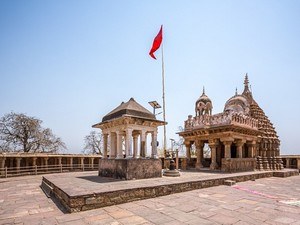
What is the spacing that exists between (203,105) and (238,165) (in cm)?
542

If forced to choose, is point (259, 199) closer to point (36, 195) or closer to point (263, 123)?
point (36, 195)

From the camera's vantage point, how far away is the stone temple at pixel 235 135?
46.2 feet

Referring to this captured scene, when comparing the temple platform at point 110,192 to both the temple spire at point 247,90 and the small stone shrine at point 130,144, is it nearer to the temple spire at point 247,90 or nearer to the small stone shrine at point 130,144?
the small stone shrine at point 130,144

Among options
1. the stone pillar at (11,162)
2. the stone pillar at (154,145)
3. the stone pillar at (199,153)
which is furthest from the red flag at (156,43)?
the stone pillar at (11,162)

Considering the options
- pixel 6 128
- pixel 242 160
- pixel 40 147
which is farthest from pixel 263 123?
pixel 6 128

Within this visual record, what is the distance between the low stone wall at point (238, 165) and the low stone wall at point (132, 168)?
5.68m

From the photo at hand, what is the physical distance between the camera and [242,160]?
14617 mm

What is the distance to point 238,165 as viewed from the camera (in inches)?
559

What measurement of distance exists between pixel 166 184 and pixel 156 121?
3.61 m

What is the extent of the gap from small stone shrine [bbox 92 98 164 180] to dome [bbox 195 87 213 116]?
7499mm

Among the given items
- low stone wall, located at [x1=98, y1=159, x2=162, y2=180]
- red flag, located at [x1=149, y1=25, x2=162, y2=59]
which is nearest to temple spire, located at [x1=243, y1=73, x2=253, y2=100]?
red flag, located at [x1=149, y1=25, x2=162, y2=59]

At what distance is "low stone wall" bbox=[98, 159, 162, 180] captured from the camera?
9.17 m

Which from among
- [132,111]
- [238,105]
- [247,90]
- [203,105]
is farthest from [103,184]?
[247,90]

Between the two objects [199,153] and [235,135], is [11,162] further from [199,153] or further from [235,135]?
[235,135]
